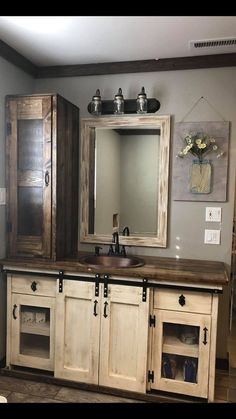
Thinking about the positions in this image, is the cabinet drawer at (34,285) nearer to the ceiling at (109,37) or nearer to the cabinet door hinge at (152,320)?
the cabinet door hinge at (152,320)

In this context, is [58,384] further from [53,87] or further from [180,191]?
[53,87]

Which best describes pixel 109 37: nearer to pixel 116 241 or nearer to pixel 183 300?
pixel 116 241

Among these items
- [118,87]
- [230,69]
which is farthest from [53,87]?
[230,69]

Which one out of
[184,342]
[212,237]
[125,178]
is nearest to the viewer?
[184,342]

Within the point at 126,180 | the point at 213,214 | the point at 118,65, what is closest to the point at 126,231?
the point at 126,180

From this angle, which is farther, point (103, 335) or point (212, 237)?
point (212, 237)

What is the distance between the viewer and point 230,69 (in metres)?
2.24

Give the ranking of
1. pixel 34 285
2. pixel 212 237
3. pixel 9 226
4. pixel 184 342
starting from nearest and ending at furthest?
pixel 184 342
pixel 34 285
pixel 9 226
pixel 212 237

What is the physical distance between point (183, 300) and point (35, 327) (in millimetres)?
1073

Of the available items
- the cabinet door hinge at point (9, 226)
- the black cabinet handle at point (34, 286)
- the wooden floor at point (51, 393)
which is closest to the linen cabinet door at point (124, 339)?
the wooden floor at point (51, 393)

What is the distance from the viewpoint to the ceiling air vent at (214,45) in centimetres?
198

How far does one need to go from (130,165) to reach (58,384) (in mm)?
1682

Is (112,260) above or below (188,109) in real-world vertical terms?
below

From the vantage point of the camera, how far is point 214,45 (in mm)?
2045
